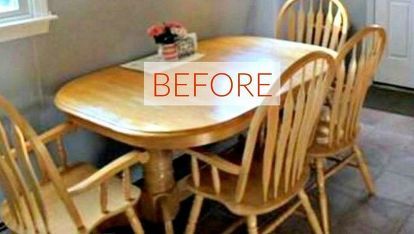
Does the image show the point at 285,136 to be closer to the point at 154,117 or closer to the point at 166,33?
the point at 154,117

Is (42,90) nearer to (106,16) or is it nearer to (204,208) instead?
(106,16)

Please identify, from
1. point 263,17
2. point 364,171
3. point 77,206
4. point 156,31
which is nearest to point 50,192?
point 77,206

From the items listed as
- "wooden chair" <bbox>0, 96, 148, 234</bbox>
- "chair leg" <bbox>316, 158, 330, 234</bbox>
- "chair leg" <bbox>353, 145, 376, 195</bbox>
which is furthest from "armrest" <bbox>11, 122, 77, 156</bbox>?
"chair leg" <bbox>353, 145, 376, 195</bbox>

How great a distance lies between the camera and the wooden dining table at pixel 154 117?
6.51ft

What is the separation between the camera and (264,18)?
12.8 ft

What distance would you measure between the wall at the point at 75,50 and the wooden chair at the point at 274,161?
77cm

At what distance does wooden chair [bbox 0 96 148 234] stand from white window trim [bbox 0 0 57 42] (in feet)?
1.41

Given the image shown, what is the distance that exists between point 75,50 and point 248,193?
107cm

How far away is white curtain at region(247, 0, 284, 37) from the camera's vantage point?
3.85 metres

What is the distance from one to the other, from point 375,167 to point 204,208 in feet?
3.37

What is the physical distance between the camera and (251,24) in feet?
12.6

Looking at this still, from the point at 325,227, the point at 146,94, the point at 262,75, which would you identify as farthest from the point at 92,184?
the point at 325,227

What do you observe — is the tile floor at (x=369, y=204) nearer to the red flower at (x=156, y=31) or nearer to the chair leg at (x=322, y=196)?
the chair leg at (x=322, y=196)

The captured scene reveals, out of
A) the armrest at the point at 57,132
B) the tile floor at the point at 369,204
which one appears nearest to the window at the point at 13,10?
the armrest at the point at 57,132
